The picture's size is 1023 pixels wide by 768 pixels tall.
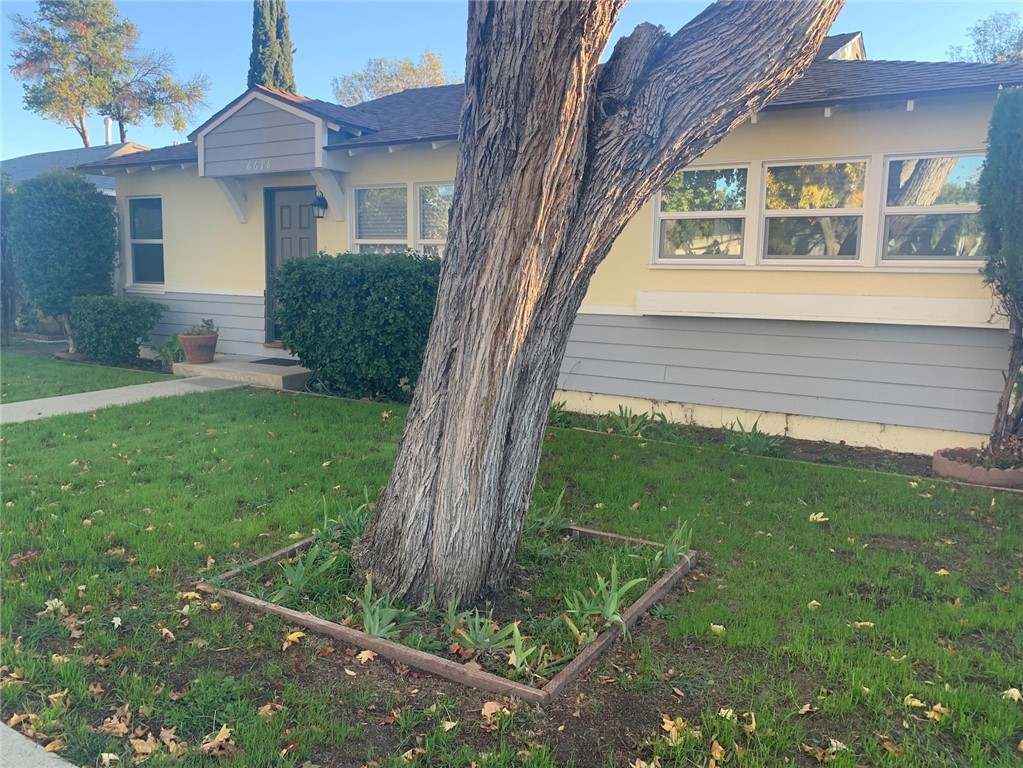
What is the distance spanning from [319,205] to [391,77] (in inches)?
1358

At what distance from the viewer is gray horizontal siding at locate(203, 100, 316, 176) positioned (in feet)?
34.5

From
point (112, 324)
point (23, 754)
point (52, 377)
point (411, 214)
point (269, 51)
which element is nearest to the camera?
point (23, 754)

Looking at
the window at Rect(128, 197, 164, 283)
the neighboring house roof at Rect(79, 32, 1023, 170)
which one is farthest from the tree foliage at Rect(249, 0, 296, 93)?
the window at Rect(128, 197, 164, 283)

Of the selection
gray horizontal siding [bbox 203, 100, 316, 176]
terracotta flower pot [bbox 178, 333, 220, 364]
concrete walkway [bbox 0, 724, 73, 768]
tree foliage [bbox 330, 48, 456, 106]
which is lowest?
concrete walkway [bbox 0, 724, 73, 768]

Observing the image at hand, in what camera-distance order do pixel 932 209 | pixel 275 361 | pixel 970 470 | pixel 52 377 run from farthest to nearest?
1. pixel 275 361
2. pixel 52 377
3. pixel 932 209
4. pixel 970 470

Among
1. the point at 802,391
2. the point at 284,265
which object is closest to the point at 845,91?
the point at 802,391

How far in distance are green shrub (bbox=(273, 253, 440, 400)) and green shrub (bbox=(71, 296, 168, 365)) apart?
12.0 feet

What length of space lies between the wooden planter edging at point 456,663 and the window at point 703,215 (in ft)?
16.1

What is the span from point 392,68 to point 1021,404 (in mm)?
41170

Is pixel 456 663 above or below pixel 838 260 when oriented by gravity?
below

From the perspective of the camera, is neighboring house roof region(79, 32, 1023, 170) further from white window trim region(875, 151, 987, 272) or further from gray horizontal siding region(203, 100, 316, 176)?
white window trim region(875, 151, 987, 272)

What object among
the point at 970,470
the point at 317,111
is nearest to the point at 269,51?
the point at 317,111

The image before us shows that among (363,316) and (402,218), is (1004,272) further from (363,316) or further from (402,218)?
(402,218)

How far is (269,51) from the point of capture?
21734 mm
